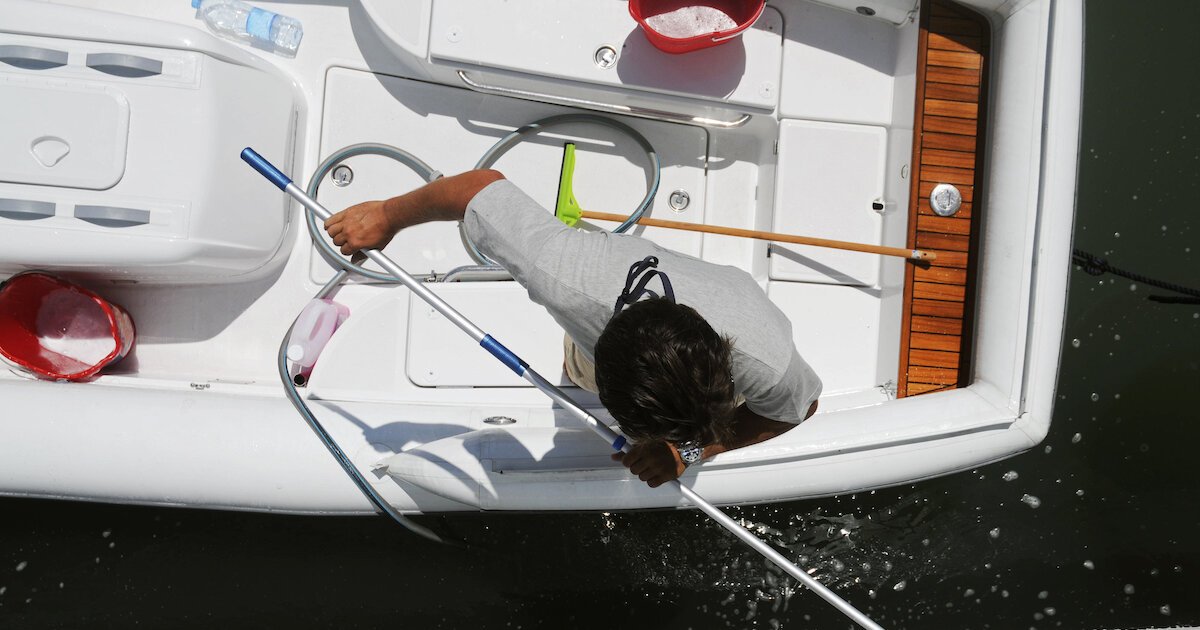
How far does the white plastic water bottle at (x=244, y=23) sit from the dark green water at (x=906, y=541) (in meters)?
1.49

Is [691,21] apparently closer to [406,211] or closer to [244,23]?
[406,211]

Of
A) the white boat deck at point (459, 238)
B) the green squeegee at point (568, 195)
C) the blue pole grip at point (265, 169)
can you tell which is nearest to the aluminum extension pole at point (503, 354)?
the blue pole grip at point (265, 169)

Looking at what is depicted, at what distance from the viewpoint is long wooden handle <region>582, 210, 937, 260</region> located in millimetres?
1936

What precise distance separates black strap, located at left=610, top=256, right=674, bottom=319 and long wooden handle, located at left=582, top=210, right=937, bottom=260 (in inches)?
34.1

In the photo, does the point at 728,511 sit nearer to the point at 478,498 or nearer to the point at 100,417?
the point at 478,498

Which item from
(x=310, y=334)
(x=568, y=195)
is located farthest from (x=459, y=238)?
(x=310, y=334)

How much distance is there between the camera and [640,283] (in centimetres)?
122

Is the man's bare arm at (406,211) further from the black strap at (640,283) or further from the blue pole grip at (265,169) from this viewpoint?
the black strap at (640,283)

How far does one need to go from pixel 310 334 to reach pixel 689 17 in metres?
1.24

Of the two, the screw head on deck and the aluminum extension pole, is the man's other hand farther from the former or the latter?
the screw head on deck

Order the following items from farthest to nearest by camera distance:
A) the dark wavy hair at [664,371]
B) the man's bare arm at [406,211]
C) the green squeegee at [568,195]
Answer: the green squeegee at [568,195]
the man's bare arm at [406,211]
the dark wavy hair at [664,371]

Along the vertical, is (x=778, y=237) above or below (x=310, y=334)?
above

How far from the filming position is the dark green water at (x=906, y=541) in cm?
262

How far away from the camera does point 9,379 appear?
6.32 feet
